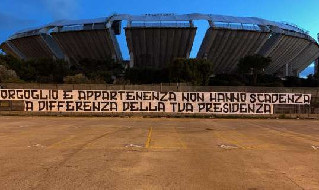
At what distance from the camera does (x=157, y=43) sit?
91.8 meters

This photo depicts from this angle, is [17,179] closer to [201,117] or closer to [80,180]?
[80,180]

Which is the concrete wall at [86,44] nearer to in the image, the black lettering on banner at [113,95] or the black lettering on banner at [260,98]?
the black lettering on banner at [113,95]

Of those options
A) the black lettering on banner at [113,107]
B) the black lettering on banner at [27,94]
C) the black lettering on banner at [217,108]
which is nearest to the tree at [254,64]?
the black lettering on banner at [217,108]

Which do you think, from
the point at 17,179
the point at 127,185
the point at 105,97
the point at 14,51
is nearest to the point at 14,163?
the point at 17,179

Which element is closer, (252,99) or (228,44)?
(252,99)

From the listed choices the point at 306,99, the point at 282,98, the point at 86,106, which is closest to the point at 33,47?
the point at 86,106

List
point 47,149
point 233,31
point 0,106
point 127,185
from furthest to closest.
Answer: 1. point 233,31
2. point 0,106
3. point 47,149
4. point 127,185

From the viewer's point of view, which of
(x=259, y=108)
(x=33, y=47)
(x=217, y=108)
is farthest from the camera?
(x=33, y=47)

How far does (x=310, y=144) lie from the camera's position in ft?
41.4

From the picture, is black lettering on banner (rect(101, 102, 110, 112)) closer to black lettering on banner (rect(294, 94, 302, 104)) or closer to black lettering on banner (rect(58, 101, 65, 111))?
black lettering on banner (rect(58, 101, 65, 111))

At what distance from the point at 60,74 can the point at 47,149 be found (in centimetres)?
6215

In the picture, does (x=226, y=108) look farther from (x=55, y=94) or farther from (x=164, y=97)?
(x=55, y=94)

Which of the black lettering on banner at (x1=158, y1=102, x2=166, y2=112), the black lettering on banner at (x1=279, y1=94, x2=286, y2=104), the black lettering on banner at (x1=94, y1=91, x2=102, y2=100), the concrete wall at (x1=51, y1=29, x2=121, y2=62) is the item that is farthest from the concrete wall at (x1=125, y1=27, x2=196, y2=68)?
the black lettering on banner at (x1=94, y1=91, x2=102, y2=100)

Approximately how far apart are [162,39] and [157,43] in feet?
7.09
